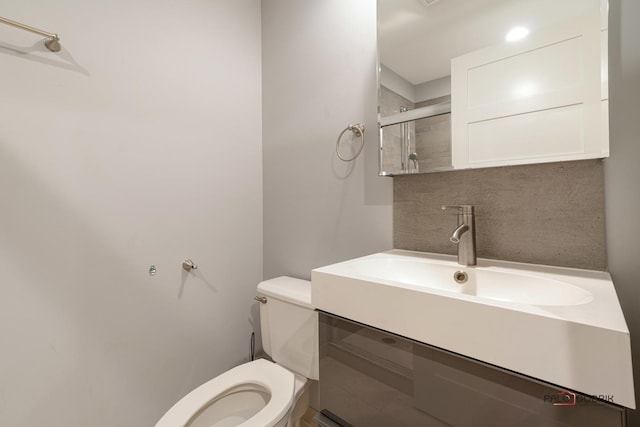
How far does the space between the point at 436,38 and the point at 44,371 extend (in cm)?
183

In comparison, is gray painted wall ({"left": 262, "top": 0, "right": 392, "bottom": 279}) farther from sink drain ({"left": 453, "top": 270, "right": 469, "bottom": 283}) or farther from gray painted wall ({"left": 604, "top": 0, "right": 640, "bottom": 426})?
gray painted wall ({"left": 604, "top": 0, "right": 640, "bottom": 426})

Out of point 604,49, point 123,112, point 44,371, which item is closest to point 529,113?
point 604,49

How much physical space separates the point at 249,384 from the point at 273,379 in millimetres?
105

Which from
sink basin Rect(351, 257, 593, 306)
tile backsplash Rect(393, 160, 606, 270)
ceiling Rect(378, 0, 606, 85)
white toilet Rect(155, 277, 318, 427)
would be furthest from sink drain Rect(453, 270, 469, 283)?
ceiling Rect(378, 0, 606, 85)

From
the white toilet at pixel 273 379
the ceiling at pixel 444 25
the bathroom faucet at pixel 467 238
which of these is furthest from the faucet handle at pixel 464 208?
the white toilet at pixel 273 379

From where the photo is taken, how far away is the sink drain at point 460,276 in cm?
86

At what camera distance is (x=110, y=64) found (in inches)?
43.7

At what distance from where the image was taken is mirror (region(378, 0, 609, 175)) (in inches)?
29.2

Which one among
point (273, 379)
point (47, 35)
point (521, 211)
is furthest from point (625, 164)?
point (47, 35)

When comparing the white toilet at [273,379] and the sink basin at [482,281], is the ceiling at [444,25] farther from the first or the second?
the white toilet at [273,379]

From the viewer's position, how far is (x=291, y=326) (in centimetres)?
116

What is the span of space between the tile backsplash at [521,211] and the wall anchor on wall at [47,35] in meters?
1.35

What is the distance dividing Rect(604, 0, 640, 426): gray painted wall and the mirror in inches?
0.9

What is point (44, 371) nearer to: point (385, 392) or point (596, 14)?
point (385, 392)
